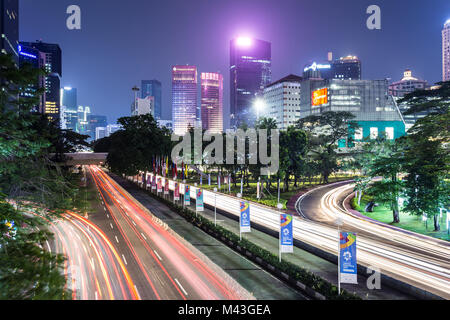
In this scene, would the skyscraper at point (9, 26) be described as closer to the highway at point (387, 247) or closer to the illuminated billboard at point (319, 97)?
the highway at point (387, 247)

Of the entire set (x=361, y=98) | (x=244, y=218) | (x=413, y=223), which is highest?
(x=361, y=98)

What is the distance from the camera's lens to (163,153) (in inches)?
2756

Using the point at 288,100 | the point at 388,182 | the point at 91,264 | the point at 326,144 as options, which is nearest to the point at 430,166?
the point at 388,182

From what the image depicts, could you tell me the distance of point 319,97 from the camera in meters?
147

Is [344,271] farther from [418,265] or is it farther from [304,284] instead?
[418,265]

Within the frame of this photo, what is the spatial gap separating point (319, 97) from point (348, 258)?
14079cm

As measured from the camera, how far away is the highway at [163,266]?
53.6ft

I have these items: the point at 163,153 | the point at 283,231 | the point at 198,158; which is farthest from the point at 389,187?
the point at 163,153

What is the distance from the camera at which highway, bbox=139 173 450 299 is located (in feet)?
59.6

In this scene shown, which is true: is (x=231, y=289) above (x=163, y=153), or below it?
below

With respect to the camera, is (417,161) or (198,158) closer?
(417,161)

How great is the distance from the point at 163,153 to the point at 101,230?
132 ft

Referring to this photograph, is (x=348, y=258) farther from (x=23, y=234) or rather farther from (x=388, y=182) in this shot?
(x=388, y=182)

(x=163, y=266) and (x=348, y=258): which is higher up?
(x=348, y=258)
